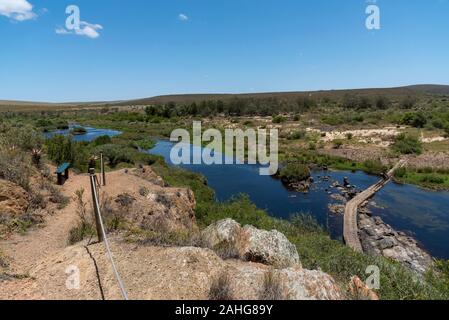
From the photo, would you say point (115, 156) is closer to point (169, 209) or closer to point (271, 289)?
point (169, 209)

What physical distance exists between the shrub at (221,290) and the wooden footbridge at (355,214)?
993 centimetres

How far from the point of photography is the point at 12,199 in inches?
362

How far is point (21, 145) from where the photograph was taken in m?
15.6

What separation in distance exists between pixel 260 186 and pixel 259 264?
20.0 meters

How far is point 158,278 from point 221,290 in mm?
1132

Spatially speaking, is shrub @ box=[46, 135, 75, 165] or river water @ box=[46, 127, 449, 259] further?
river water @ box=[46, 127, 449, 259]

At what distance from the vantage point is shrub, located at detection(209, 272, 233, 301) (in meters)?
4.99

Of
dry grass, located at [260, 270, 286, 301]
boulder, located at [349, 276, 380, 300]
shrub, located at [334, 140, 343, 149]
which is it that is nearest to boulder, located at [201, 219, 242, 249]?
dry grass, located at [260, 270, 286, 301]

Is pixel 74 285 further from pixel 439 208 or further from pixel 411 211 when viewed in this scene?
pixel 439 208

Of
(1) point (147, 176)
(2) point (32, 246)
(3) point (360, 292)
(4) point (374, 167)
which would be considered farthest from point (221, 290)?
(4) point (374, 167)

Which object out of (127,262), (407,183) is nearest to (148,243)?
(127,262)

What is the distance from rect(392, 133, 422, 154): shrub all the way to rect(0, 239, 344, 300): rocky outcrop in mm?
34779

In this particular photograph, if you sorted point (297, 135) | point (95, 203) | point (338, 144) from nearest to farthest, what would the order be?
point (95, 203) → point (338, 144) → point (297, 135)

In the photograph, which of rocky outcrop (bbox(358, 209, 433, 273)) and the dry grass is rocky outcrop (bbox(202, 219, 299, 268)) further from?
rocky outcrop (bbox(358, 209, 433, 273))
